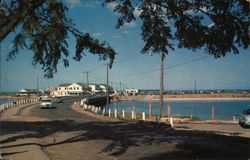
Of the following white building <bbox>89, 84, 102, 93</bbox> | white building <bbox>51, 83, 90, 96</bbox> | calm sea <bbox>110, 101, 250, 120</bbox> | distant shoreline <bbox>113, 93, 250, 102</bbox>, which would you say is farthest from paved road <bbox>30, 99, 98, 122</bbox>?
white building <bbox>89, 84, 102, 93</bbox>

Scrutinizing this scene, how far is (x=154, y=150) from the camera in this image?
10.1 meters

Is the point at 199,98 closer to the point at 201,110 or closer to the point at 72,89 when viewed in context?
the point at 201,110

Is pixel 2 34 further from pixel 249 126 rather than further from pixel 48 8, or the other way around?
pixel 249 126

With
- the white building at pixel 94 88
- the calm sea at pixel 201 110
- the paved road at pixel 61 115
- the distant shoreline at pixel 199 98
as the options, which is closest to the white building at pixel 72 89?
the distant shoreline at pixel 199 98

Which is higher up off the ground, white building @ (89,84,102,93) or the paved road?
white building @ (89,84,102,93)

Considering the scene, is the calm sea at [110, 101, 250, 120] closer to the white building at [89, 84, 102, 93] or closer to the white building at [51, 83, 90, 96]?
the white building at [51, 83, 90, 96]

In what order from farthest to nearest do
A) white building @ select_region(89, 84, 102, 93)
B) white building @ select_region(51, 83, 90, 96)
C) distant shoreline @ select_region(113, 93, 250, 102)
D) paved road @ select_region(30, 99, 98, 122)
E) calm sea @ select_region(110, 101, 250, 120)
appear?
white building @ select_region(89, 84, 102, 93) < white building @ select_region(51, 83, 90, 96) < distant shoreline @ select_region(113, 93, 250, 102) < calm sea @ select_region(110, 101, 250, 120) < paved road @ select_region(30, 99, 98, 122)

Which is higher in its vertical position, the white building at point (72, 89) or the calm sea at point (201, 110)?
the white building at point (72, 89)

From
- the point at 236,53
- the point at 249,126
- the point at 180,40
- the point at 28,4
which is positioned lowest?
the point at 249,126

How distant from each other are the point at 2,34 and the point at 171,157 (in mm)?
6660

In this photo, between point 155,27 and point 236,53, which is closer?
point 236,53

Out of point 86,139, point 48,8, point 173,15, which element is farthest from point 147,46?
point 86,139

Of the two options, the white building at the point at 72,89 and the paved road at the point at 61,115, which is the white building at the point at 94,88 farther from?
the paved road at the point at 61,115

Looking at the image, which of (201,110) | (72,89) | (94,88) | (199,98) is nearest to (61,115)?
(201,110)
